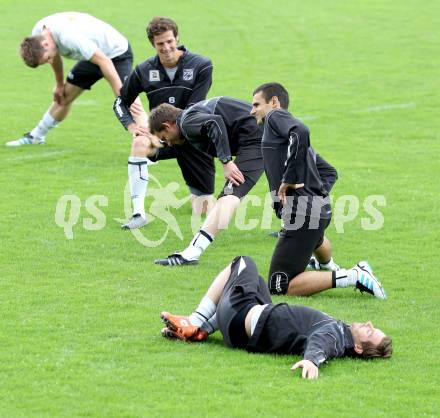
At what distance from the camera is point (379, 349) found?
764 centimetres

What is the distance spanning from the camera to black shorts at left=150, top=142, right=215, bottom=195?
38.1 feet

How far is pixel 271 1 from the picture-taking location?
2983 cm

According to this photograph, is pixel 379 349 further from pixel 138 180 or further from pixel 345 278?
pixel 138 180

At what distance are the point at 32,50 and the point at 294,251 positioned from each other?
5632 mm

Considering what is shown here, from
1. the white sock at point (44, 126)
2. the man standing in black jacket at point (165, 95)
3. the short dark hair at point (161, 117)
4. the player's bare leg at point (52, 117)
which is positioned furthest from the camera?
the white sock at point (44, 126)

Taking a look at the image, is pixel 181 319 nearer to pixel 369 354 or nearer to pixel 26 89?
pixel 369 354

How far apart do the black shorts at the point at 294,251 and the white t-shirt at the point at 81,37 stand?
5.77m

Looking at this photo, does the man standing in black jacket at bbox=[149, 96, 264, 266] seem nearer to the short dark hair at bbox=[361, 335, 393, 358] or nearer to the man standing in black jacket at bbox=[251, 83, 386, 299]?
the man standing in black jacket at bbox=[251, 83, 386, 299]

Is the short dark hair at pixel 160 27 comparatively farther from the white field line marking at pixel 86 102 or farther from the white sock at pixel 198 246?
the white field line marking at pixel 86 102

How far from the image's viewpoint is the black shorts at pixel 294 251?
9.52 metres

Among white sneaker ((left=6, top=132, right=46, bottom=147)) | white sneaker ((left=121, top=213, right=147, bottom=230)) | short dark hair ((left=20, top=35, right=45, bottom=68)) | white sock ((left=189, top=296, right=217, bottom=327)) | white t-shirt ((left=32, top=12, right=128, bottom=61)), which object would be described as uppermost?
white t-shirt ((left=32, top=12, right=128, bottom=61))

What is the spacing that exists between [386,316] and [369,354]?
4.04ft

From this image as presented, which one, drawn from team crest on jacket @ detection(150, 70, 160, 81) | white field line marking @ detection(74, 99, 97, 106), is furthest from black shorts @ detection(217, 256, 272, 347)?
white field line marking @ detection(74, 99, 97, 106)

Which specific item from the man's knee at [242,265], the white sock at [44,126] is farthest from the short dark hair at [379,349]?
the white sock at [44,126]
